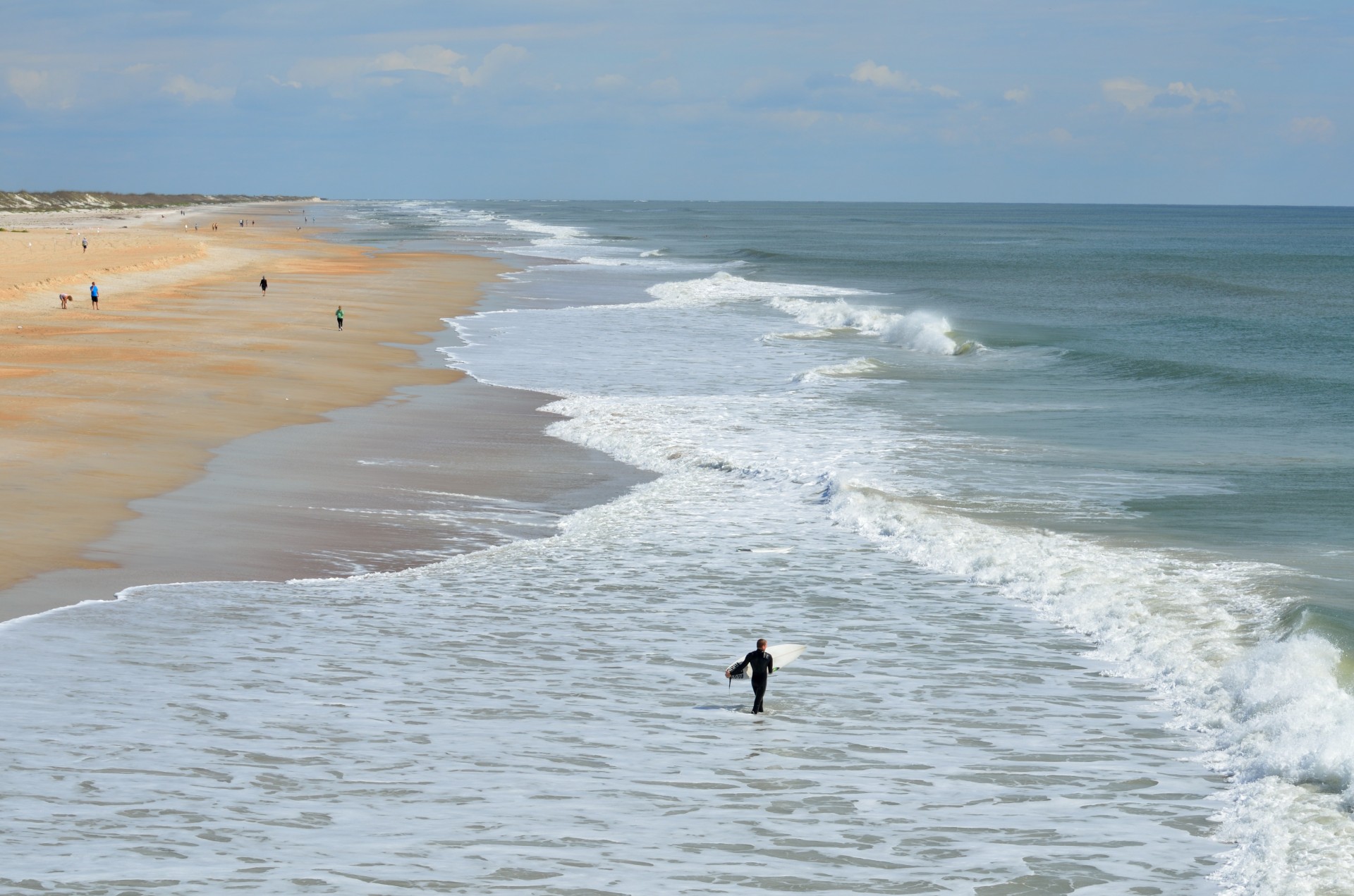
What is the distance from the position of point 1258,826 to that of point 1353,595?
6827mm

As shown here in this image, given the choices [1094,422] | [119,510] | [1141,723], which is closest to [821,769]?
[1141,723]

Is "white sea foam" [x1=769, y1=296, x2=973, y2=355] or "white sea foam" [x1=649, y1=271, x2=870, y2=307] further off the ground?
"white sea foam" [x1=649, y1=271, x2=870, y2=307]

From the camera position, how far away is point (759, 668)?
12.2 metres

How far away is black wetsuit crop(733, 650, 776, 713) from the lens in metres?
12.1

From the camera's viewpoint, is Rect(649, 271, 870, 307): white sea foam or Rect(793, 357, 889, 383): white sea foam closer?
Rect(793, 357, 889, 383): white sea foam

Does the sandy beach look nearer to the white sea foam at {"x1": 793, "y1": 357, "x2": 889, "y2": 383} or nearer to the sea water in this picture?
the sea water

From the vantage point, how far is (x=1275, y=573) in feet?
54.9

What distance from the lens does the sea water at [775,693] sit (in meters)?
9.56

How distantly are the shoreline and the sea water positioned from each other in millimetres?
1525

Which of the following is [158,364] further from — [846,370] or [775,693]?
[775,693]

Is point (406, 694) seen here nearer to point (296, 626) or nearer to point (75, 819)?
point (296, 626)

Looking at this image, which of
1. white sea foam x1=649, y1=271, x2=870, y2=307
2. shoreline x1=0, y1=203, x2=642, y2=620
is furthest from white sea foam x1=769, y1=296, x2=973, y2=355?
shoreline x1=0, y1=203, x2=642, y2=620

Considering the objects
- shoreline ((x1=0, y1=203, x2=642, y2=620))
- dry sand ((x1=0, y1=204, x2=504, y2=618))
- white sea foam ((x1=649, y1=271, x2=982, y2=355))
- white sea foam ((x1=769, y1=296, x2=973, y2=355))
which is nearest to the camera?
shoreline ((x1=0, y1=203, x2=642, y2=620))

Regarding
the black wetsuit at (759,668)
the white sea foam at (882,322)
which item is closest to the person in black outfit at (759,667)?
the black wetsuit at (759,668)
